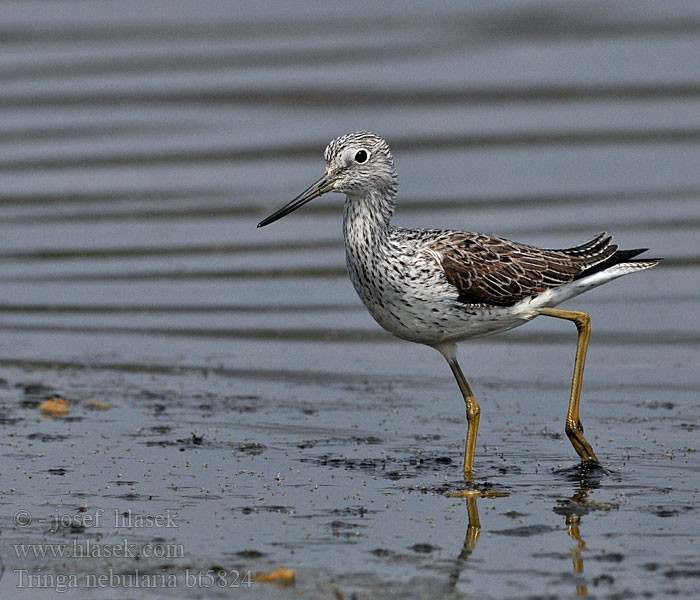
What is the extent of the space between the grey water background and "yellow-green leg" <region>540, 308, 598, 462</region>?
210 millimetres

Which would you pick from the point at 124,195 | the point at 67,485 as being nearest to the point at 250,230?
the point at 124,195

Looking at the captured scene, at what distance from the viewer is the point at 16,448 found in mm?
9086

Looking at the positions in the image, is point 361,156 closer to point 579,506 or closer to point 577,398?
point 577,398

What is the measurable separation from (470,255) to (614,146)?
1062 centimetres

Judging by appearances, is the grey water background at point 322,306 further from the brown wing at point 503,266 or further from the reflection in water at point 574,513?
the brown wing at point 503,266

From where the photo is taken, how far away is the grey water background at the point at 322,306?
23.7ft

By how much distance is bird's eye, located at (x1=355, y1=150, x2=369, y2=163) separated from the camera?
9.20m

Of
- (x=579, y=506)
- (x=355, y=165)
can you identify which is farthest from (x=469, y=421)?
(x=355, y=165)

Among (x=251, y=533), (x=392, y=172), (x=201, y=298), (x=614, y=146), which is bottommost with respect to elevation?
(x=251, y=533)

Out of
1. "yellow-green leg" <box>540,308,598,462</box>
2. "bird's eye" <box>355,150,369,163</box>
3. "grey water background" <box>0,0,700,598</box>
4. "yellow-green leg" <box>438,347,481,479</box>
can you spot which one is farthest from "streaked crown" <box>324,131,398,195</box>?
"grey water background" <box>0,0,700,598</box>

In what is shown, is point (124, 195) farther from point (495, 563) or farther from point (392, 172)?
point (495, 563)

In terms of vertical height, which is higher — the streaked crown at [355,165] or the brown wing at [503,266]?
the streaked crown at [355,165]

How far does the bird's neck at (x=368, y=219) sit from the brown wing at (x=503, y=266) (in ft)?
1.29

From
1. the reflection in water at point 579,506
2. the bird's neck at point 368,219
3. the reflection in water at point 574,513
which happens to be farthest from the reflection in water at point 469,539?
the bird's neck at point 368,219
